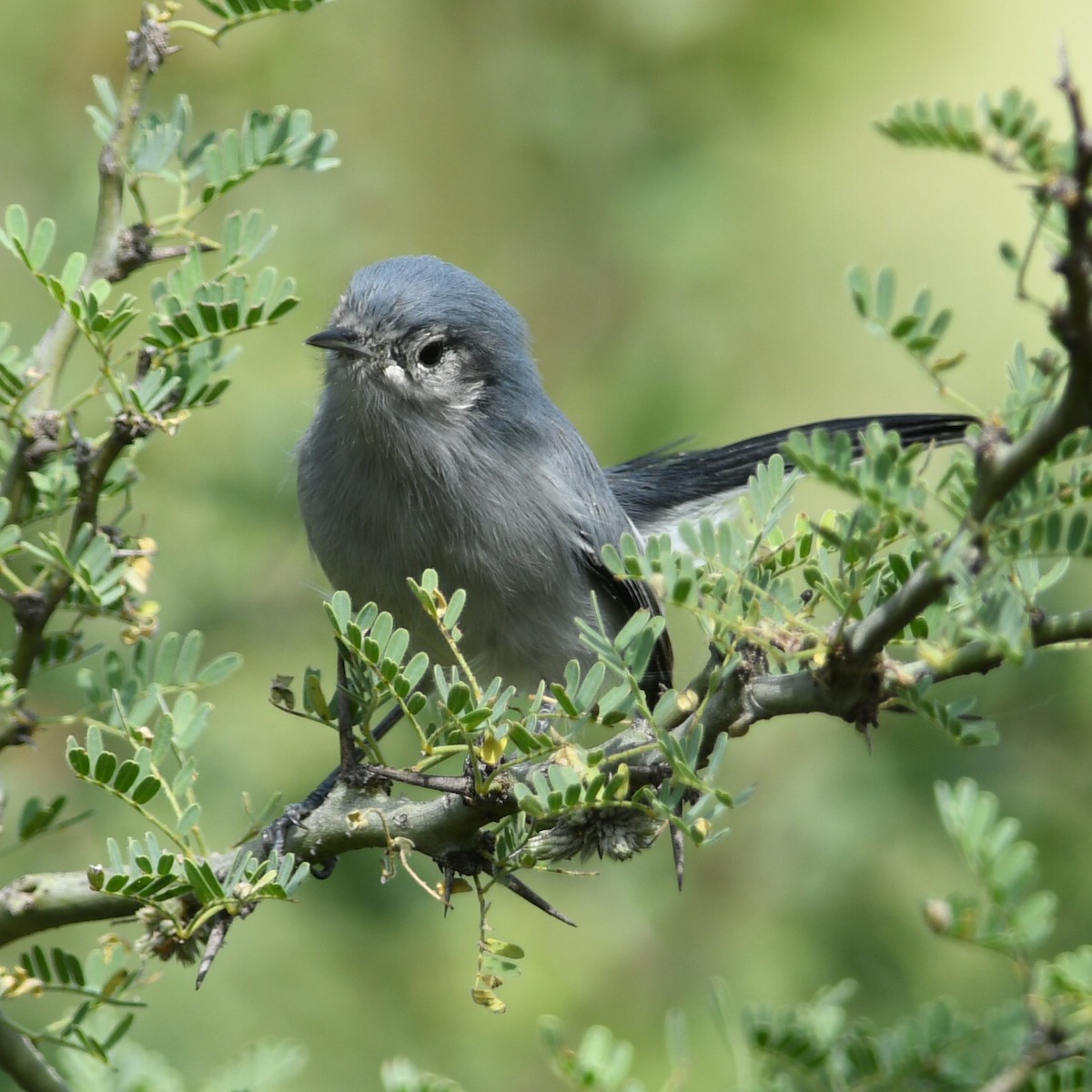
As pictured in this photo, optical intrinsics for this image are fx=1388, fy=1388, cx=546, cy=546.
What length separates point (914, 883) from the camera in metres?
3.62

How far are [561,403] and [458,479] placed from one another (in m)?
1.52

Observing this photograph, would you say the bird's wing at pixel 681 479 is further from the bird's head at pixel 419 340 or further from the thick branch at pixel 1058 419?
the thick branch at pixel 1058 419

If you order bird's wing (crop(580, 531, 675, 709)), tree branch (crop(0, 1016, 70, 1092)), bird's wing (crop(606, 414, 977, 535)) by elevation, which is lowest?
tree branch (crop(0, 1016, 70, 1092))

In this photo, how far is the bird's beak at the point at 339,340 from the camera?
2.91m

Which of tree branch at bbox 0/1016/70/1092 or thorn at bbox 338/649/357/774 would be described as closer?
tree branch at bbox 0/1016/70/1092

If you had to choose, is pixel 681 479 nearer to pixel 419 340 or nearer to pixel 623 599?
pixel 623 599

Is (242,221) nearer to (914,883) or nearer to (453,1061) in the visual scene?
(453,1061)

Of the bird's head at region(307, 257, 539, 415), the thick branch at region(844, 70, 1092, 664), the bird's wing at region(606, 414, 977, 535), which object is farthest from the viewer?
the bird's wing at region(606, 414, 977, 535)

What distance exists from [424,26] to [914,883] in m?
3.10

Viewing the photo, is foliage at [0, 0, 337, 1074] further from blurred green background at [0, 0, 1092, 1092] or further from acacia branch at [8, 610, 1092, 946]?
blurred green background at [0, 0, 1092, 1092]

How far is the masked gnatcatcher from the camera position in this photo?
2898 millimetres

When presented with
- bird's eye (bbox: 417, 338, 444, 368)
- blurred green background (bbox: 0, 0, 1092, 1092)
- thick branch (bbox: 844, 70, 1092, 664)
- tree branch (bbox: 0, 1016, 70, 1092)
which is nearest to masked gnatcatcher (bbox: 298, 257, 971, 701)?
bird's eye (bbox: 417, 338, 444, 368)

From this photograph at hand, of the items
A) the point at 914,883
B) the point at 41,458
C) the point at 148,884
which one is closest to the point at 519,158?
the point at 914,883

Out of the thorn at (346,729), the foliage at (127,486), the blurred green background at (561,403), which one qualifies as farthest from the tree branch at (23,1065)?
the blurred green background at (561,403)
